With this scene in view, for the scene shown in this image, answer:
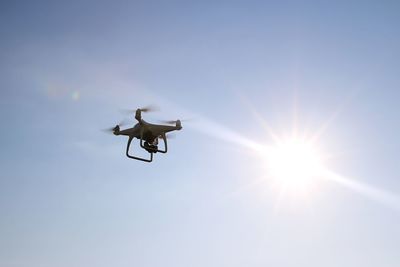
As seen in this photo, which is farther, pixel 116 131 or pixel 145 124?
pixel 116 131

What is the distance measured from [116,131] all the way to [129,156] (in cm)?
824

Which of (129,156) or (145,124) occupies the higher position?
(145,124)

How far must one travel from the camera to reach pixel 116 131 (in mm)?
54750

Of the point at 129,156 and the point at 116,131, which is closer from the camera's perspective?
the point at 129,156

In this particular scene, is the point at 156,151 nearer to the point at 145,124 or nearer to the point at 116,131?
the point at 145,124

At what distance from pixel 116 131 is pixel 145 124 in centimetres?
648

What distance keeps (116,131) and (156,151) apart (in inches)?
311

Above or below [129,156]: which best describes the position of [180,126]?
above

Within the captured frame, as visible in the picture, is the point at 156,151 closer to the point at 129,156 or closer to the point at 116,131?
the point at 129,156

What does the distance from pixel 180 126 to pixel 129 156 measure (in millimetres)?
7808

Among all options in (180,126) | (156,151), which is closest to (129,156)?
(156,151)

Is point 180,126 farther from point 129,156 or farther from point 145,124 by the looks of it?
point 129,156

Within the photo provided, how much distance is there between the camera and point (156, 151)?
5006 cm

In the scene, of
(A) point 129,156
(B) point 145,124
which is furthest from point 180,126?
(A) point 129,156
